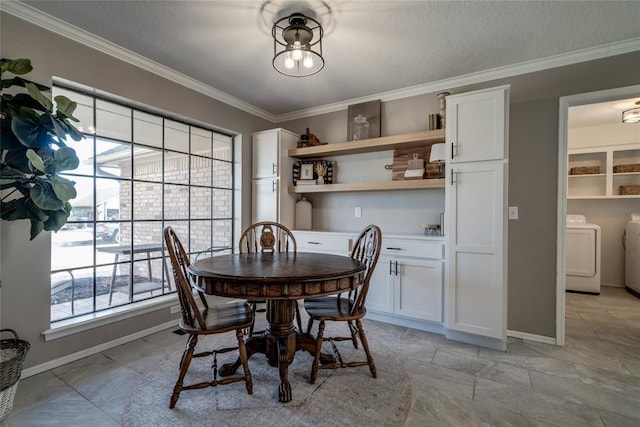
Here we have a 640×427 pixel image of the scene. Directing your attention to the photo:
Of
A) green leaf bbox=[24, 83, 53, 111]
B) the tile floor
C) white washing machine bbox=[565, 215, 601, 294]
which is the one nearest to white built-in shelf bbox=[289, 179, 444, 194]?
the tile floor

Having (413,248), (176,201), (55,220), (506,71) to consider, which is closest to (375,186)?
(413,248)

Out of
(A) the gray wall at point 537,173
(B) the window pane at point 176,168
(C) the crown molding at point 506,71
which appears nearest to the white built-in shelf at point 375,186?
(A) the gray wall at point 537,173

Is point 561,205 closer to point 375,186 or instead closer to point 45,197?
point 375,186

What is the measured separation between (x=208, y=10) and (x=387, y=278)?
105 inches

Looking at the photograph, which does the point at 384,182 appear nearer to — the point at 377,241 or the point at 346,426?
the point at 377,241

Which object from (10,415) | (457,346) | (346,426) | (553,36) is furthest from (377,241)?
(10,415)

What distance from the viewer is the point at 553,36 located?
225 cm

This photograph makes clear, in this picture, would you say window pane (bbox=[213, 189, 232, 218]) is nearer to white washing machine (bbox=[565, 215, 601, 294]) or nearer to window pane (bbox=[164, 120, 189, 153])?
window pane (bbox=[164, 120, 189, 153])

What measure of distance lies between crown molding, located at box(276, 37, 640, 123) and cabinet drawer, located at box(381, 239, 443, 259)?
1.63 meters

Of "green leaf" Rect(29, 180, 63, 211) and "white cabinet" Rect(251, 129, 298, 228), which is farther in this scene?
"white cabinet" Rect(251, 129, 298, 228)

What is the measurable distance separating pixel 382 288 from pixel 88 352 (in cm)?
255

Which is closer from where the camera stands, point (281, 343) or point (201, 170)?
point (281, 343)

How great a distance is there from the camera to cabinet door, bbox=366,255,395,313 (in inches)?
116

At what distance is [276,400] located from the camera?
5.65ft
